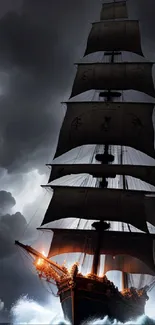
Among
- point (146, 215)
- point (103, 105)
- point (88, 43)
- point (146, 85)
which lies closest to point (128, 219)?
point (146, 215)

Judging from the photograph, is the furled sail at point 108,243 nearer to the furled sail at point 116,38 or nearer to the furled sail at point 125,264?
the furled sail at point 125,264

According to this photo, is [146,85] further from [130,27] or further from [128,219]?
[128,219]

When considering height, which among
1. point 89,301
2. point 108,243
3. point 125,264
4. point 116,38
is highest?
point 116,38

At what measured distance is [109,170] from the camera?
41.9 m

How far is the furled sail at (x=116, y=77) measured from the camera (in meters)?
47.5

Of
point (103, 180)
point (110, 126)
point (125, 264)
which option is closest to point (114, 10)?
point (110, 126)

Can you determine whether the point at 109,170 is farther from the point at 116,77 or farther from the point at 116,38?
the point at 116,38

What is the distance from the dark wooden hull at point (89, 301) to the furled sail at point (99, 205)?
850 cm

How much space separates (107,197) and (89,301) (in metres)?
12.2

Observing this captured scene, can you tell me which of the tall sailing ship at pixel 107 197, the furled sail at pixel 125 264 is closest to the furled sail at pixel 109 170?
the tall sailing ship at pixel 107 197

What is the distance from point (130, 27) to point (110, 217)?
25.9m

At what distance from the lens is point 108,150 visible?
45.4m

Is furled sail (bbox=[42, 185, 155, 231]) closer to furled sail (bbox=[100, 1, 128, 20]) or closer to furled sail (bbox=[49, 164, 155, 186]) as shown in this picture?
furled sail (bbox=[49, 164, 155, 186])

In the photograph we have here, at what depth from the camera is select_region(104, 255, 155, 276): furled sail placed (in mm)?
39341
